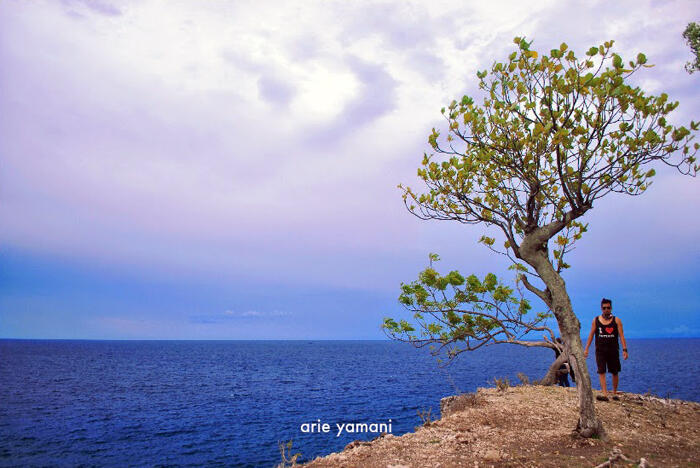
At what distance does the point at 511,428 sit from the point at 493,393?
5156 mm

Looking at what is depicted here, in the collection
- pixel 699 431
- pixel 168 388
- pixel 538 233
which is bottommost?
pixel 168 388

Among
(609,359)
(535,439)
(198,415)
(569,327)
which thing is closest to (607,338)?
(609,359)

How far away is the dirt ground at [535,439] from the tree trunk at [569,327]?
0.39 metres

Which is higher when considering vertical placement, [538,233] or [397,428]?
[538,233]

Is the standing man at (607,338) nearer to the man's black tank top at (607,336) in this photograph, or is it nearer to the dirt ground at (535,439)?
the man's black tank top at (607,336)

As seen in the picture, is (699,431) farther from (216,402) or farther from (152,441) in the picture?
(216,402)

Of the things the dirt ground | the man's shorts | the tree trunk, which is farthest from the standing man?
the tree trunk

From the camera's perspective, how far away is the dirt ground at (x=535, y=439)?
8.48m

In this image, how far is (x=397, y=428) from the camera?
89.3 feet

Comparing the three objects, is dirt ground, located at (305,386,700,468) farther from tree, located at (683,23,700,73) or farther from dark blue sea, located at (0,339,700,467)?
tree, located at (683,23,700,73)

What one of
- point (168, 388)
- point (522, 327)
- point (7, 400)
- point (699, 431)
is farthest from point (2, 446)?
point (699, 431)

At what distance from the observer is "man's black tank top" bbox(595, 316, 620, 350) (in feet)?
43.5

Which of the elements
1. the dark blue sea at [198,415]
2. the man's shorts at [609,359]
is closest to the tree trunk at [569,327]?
the man's shorts at [609,359]

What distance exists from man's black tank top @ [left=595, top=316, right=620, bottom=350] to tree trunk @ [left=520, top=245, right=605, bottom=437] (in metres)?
4.34
